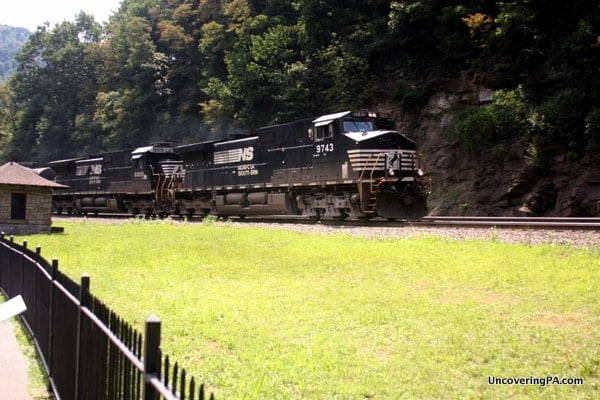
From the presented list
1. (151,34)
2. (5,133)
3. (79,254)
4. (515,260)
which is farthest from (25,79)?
(515,260)

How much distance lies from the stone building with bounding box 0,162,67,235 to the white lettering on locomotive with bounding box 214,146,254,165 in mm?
7605

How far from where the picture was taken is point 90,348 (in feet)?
13.6

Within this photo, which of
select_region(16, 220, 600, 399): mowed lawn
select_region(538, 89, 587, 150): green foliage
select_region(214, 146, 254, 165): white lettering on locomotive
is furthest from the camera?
select_region(214, 146, 254, 165): white lettering on locomotive

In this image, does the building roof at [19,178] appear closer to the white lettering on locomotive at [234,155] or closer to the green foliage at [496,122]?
the white lettering on locomotive at [234,155]

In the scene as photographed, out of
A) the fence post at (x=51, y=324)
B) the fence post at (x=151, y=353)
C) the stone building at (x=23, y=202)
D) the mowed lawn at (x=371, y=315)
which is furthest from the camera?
the stone building at (x=23, y=202)

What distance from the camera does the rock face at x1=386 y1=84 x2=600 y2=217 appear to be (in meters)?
23.2

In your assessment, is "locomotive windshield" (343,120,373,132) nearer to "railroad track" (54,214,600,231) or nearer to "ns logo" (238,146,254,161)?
"railroad track" (54,214,600,231)

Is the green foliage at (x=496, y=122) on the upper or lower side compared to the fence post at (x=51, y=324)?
upper

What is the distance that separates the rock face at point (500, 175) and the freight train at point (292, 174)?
6.37 ft

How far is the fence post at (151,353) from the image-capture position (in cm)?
271

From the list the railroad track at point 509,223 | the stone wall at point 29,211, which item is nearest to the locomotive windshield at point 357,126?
the railroad track at point 509,223

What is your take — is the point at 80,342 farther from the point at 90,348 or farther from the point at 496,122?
the point at 496,122

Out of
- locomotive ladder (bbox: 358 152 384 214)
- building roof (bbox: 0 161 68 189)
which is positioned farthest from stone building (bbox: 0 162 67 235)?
locomotive ladder (bbox: 358 152 384 214)

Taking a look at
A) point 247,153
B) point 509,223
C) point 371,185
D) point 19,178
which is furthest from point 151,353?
point 247,153
